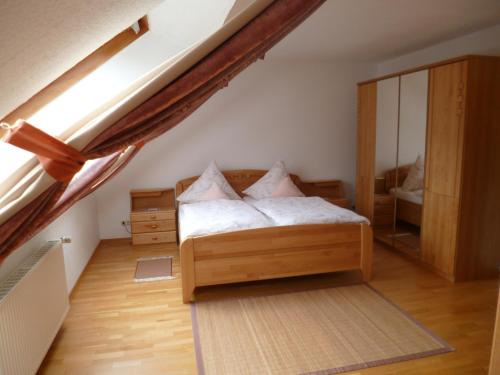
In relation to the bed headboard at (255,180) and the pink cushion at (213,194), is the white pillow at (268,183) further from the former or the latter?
the pink cushion at (213,194)

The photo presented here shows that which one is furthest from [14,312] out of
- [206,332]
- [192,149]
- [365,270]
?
[192,149]

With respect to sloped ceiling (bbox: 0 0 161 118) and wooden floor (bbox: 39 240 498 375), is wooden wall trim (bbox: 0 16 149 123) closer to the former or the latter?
sloped ceiling (bbox: 0 0 161 118)

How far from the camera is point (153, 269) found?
12.1 ft

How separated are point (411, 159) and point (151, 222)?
10.1 feet

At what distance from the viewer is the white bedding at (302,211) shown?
323 cm

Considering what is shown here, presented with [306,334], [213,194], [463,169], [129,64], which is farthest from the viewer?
[213,194]

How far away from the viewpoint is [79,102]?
3588 mm

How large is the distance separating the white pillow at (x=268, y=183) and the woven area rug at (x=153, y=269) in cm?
135

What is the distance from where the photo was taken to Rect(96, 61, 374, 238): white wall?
455 cm

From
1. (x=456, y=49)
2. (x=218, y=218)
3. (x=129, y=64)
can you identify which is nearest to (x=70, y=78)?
(x=218, y=218)

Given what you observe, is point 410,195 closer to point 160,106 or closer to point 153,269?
point 153,269

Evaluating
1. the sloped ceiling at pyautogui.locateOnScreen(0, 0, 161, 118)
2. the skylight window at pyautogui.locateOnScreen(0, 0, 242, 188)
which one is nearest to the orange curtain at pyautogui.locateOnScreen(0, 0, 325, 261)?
the skylight window at pyautogui.locateOnScreen(0, 0, 242, 188)

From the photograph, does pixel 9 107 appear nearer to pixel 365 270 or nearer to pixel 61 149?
pixel 61 149

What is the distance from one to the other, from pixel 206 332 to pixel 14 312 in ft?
4.00
